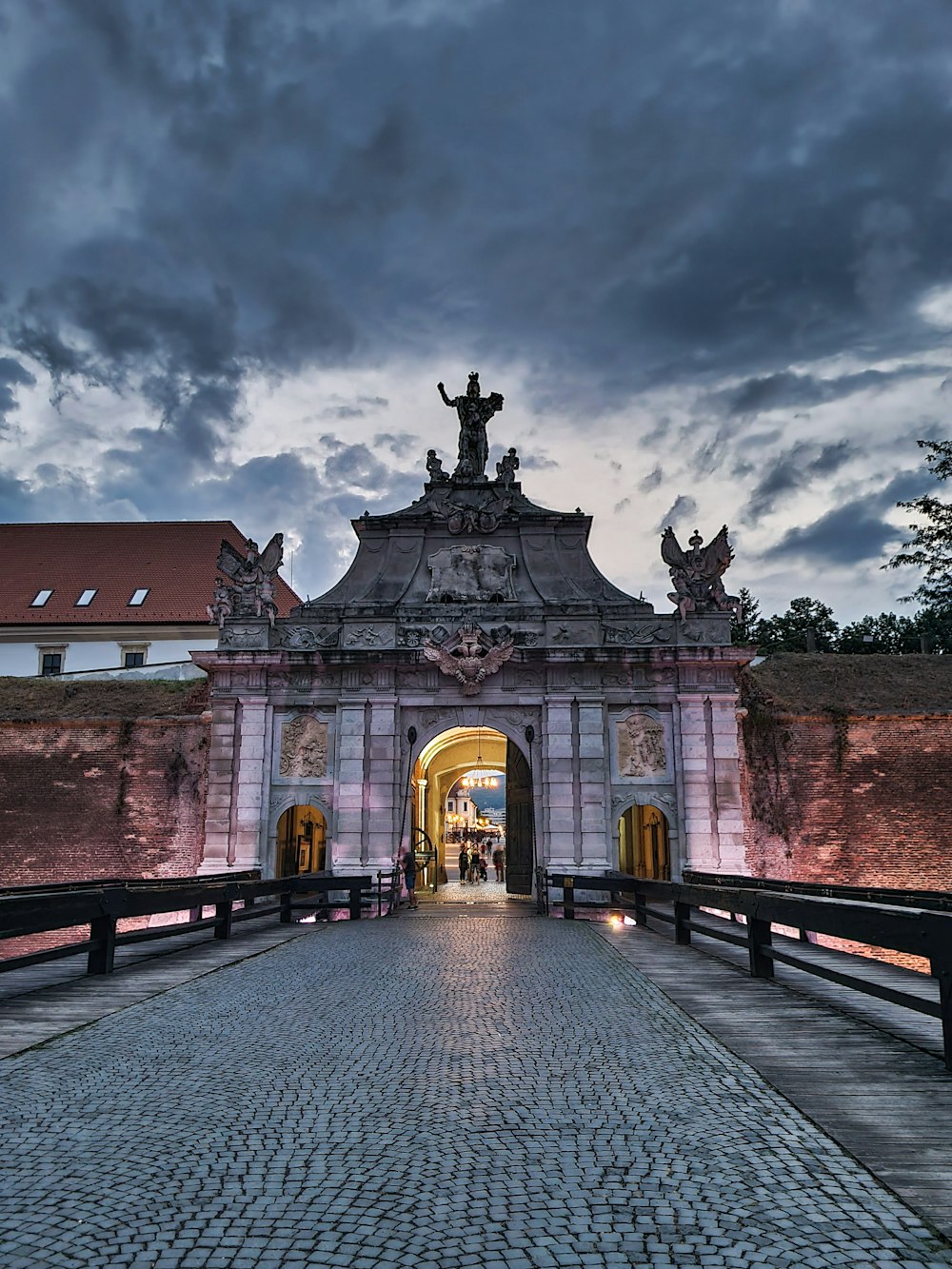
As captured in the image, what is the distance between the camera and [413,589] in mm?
23062

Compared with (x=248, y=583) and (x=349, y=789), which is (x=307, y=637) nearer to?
(x=248, y=583)

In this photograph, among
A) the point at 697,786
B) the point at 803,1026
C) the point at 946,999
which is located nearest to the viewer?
the point at 946,999

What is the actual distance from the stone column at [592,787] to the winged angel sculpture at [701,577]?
3.39 meters

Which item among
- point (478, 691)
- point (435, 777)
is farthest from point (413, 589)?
point (435, 777)

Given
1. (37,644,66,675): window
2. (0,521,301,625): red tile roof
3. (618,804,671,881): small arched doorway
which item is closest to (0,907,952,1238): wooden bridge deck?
(618,804,671,881): small arched doorway

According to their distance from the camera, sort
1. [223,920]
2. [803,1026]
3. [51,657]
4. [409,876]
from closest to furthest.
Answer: [803,1026] → [223,920] → [409,876] → [51,657]

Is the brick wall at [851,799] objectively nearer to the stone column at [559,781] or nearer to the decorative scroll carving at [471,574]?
the stone column at [559,781]

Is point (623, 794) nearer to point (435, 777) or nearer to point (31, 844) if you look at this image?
point (435, 777)

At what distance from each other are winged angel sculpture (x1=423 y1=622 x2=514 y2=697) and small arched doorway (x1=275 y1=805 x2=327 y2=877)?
564 cm

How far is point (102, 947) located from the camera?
385 inches

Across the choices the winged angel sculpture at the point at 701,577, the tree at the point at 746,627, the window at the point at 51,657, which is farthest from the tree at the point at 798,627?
the window at the point at 51,657

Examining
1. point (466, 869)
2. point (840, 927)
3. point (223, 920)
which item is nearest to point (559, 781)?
point (223, 920)

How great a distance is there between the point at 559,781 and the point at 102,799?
12.1 m

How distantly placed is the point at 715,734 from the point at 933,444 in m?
21.7
